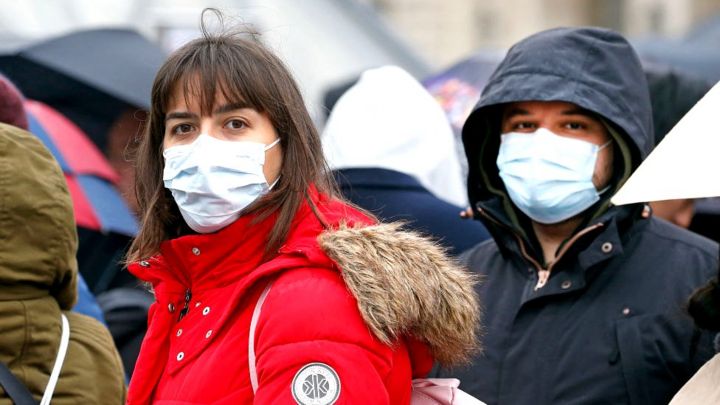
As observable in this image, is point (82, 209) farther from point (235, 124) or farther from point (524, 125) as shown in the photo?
point (235, 124)

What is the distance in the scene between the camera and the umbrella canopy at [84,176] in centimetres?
573

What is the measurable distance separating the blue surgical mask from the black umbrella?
3.11m

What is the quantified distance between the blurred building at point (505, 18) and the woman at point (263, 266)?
2236cm

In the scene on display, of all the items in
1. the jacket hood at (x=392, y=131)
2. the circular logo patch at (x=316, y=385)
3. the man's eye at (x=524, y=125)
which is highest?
the circular logo patch at (x=316, y=385)

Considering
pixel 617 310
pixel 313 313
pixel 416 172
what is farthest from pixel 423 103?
pixel 313 313

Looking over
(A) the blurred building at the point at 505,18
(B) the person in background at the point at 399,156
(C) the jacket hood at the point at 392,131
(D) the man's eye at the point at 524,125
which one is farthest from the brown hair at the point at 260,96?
(A) the blurred building at the point at 505,18

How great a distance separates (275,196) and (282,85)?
261 millimetres

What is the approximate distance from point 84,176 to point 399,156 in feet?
5.67

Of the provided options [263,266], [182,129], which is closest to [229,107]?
[182,129]

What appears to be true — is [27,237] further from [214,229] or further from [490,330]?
[490,330]

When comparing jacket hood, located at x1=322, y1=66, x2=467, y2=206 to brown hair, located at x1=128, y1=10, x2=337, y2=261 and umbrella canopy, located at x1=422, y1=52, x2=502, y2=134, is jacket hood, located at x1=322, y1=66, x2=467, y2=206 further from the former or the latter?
brown hair, located at x1=128, y1=10, x2=337, y2=261

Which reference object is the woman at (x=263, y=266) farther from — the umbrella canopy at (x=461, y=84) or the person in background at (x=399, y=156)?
the umbrella canopy at (x=461, y=84)

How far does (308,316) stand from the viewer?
110 inches

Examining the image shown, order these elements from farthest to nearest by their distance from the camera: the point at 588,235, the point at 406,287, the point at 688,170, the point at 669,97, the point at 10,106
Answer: the point at 669,97, the point at 10,106, the point at 588,235, the point at 406,287, the point at 688,170
